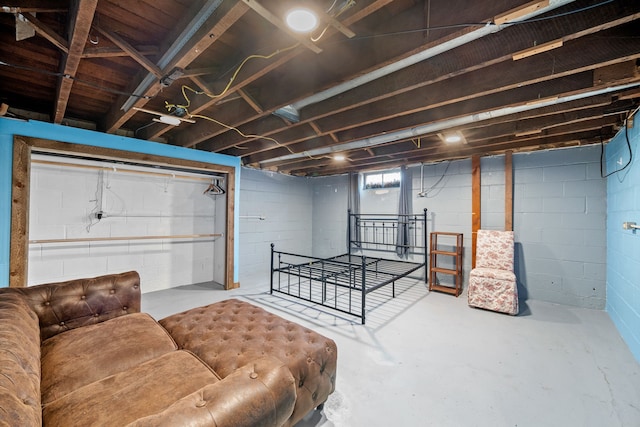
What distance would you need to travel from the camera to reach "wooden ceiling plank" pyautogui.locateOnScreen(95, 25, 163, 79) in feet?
5.03

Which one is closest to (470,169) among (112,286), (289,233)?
(289,233)

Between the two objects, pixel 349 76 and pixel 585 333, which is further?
pixel 585 333

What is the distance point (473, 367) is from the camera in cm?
216

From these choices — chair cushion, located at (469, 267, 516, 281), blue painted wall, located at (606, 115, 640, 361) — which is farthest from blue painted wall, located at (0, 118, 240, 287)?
blue painted wall, located at (606, 115, 640, 361)

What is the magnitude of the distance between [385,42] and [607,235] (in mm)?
3897

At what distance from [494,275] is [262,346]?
308 centimetres

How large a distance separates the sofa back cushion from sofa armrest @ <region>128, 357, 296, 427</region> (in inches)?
11.9

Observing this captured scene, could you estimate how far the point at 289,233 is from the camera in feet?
20.2

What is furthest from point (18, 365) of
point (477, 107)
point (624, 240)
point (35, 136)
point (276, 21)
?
point (624, 240)

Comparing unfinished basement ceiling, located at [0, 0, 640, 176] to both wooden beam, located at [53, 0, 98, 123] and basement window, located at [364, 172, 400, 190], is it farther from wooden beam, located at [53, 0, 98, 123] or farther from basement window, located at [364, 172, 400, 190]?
basement window, located at [364, 172, 400, 190]

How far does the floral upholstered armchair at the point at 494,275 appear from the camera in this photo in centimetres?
323

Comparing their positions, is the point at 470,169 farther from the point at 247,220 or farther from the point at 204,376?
the point at 204,376

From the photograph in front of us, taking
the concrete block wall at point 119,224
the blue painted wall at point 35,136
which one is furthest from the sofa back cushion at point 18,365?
the concrete block wall at point 119,224

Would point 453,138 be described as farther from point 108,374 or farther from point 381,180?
point 108,374
